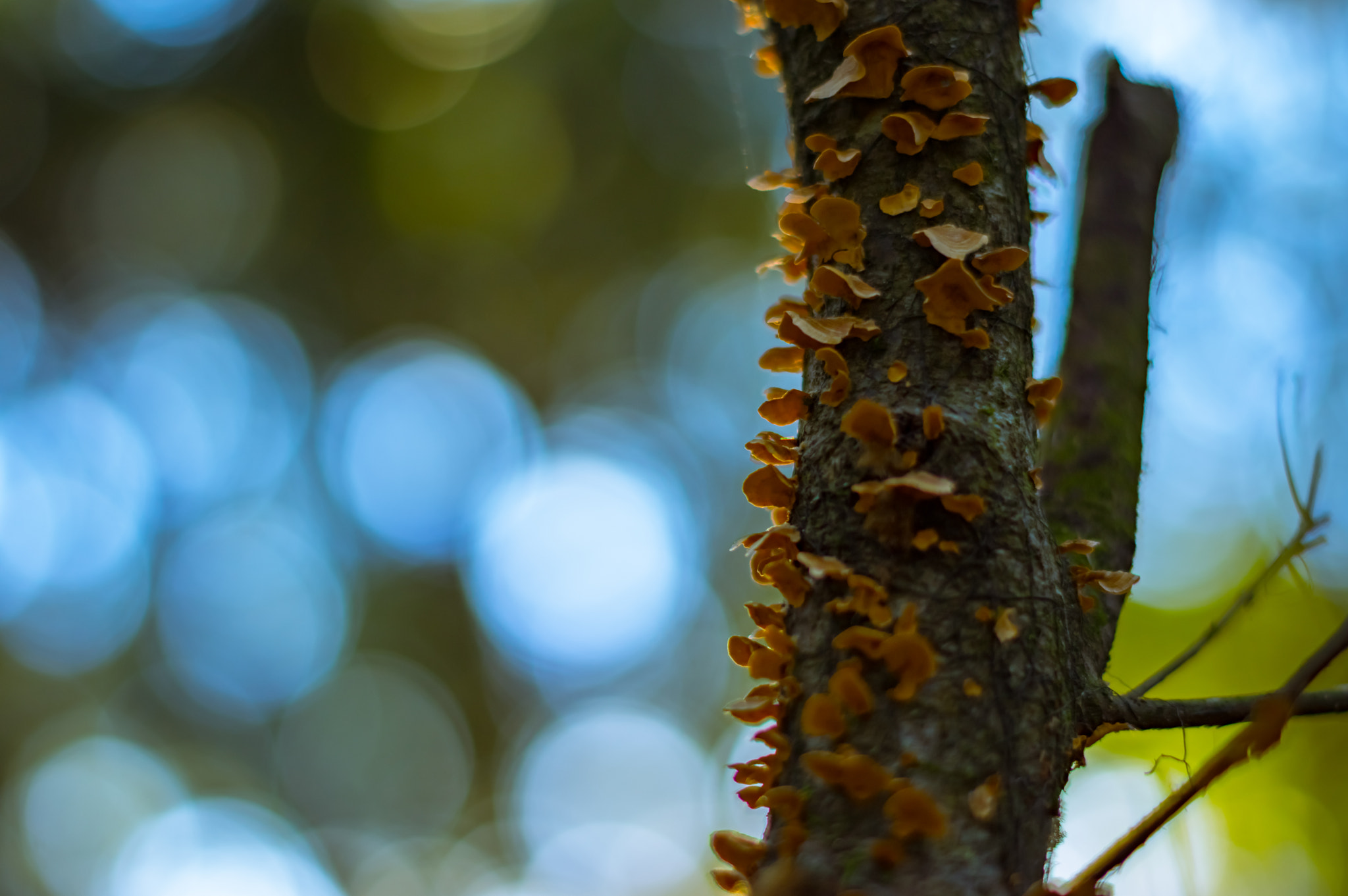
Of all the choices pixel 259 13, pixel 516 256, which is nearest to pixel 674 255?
pixel 516 256

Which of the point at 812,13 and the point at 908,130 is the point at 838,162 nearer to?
the point at 908,130

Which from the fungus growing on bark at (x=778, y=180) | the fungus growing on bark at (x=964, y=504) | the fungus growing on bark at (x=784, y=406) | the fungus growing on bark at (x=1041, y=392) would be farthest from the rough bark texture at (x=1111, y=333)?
the fungus growing on bark at (x=778, y=180)

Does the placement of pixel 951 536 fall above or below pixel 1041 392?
below

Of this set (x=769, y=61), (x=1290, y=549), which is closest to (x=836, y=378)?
(x=769, y=61)

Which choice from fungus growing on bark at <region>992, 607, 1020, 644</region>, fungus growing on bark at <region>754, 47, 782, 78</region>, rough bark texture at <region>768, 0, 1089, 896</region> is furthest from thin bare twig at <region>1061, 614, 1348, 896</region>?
fungus growing on bark at <region>754, 47, 782, 78</region>

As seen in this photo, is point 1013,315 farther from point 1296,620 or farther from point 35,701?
point 35,701

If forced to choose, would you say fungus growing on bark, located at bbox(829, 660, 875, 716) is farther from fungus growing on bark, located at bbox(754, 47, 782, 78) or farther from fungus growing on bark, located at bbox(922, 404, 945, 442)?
fungus growing on bark, located at bbox(754, 47, 782, 78)
